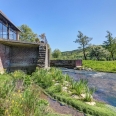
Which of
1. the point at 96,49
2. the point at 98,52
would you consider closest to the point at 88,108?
the point at 98,52

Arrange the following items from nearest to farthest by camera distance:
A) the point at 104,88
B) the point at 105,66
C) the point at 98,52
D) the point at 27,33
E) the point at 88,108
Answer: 1. the point at 88,108
2. the point at 104,88
3. the point at 105,66
4. the point at 27,33
5. the point at 98,52

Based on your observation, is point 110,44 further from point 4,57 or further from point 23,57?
point 4,57

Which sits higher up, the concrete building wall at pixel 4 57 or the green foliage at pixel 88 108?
the concrete building wall at pixel 4 57

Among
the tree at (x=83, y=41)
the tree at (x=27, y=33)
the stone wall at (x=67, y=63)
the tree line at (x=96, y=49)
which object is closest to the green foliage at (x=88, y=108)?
the stone wall at (x=67, y=63)

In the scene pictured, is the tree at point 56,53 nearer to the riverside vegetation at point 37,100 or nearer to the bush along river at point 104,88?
the bush along river at point 104,88

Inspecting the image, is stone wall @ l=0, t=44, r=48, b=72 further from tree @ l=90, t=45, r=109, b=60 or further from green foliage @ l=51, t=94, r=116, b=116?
tree @ l=90, t=45, r=109, b=60

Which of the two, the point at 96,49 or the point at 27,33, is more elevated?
the point at 27,33

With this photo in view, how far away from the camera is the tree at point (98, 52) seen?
122ft

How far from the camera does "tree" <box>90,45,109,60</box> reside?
37.1 metres

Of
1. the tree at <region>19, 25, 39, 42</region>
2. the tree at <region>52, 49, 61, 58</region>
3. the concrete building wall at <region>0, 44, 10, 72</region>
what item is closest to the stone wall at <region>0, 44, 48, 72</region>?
the concrete building wall at <region>0, 44, 10, 72</region>

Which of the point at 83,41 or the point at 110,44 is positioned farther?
the point at 83,41

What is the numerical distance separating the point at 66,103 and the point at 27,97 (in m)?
2.28

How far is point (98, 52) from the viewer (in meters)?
37.9

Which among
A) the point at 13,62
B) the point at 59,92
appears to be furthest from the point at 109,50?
the point at 59,92
